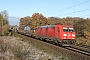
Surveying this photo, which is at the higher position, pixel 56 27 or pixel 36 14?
pixel 36 14

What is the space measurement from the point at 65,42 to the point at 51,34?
409 cm

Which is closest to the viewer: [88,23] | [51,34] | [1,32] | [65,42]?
[65,42]

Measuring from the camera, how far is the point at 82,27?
153 feet

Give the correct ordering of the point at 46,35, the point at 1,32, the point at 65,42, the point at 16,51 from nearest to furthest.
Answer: the point at 16,51
the point at 65,42
the point at 46,35
the point at 1,32

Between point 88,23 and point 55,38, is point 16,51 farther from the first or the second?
point 88,23

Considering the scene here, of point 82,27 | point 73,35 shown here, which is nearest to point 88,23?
point 82,27

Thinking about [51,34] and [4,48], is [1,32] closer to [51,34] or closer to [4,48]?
[51,34]

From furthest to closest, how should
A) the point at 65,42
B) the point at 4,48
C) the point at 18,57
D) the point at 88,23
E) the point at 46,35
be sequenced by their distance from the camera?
1. the point at 88,23
2. the point at 46,35
3. the point at 65,42
4. the point at 4,48
5. the point at 18,57

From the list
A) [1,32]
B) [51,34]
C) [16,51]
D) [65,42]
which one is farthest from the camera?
[1,32]

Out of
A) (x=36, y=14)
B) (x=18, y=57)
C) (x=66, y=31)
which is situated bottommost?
(x=18, y=57)

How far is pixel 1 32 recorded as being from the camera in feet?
164

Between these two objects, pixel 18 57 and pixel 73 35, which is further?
pixel 73 35

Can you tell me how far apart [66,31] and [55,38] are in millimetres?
1810

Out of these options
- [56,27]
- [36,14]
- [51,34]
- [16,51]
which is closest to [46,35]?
[51,34]
